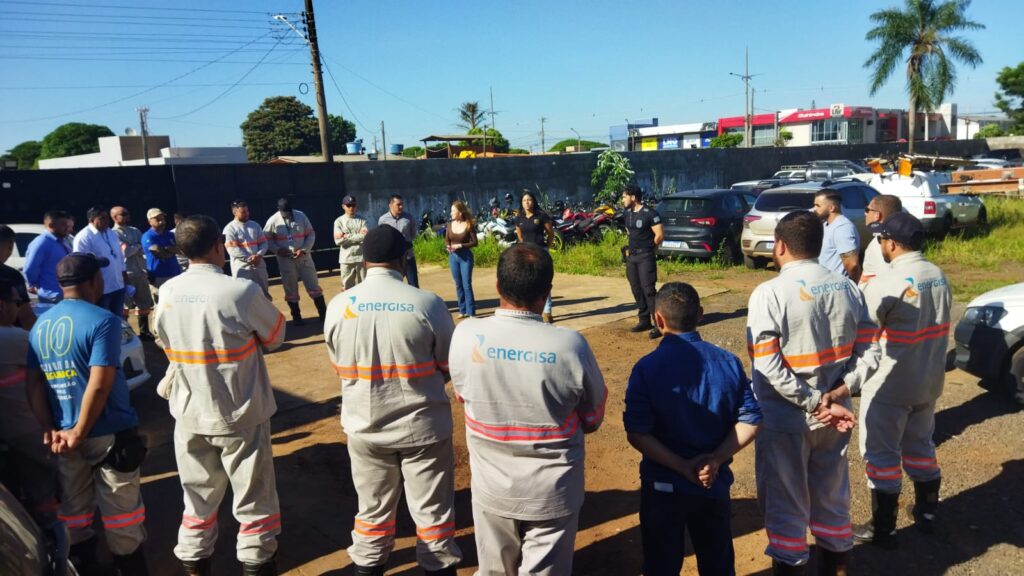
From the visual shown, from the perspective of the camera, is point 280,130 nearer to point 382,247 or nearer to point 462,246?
point 462,246

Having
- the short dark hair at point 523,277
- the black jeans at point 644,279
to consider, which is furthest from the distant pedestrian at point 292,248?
the short dark hair at point 523,277

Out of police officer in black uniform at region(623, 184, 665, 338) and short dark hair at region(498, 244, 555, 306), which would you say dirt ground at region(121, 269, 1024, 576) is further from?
short dark hair at region(498, 244, 555, 306)

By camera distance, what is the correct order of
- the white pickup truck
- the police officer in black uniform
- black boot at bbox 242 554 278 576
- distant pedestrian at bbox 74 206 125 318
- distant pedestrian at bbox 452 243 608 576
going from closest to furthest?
distant pedestrian at bbox 452 243 608 576, black boot at bbox 242 554 278 576, distant pedestrian at bbox 74 206 125 318, the police officer in black uniform, the white pickup truck

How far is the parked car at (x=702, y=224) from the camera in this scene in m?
13.3

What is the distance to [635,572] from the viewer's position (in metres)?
3.85

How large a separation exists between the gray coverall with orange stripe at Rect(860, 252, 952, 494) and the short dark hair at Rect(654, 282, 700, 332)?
1.55m

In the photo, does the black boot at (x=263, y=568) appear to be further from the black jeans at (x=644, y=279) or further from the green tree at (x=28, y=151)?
the green tree at (x=28, y=151)

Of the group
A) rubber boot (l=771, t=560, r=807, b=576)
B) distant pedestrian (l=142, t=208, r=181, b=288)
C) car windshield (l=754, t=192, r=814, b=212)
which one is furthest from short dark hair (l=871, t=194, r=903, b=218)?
distant pedestrian (l=142, t=208, r=181, b=288)

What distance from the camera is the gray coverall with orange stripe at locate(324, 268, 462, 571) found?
3346 millimetres

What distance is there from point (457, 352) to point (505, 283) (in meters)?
0.35

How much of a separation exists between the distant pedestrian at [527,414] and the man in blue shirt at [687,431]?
0.26 m

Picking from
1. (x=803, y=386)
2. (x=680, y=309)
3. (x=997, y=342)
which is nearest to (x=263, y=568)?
(x=680, y=309)

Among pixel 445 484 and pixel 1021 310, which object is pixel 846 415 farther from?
pixel 1021 310

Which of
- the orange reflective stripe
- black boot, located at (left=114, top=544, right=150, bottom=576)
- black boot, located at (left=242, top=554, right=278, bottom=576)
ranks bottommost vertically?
black boot, located at (left=242, top=554, right=278, bottom=576)
